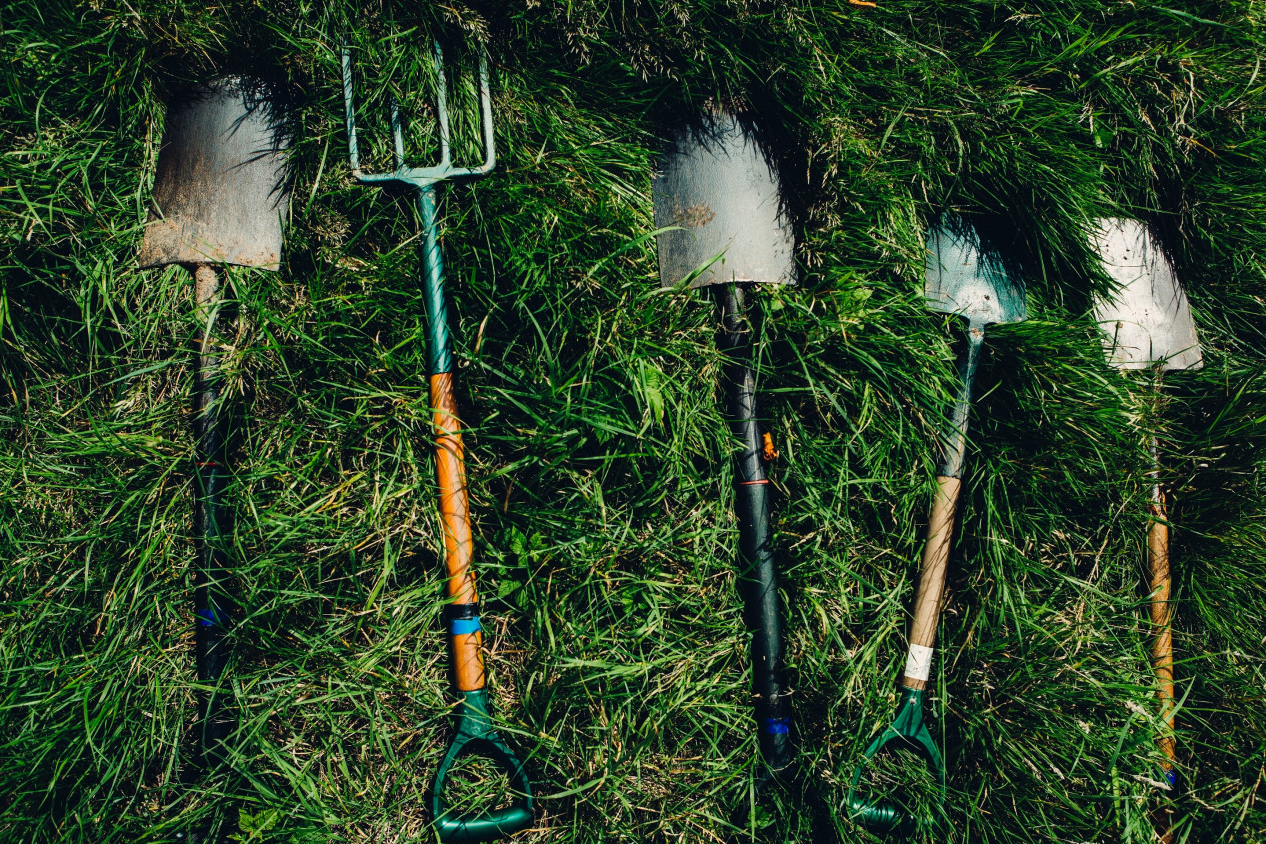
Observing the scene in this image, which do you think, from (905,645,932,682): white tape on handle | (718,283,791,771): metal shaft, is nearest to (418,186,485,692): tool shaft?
(718,283,791,771): metal shaft

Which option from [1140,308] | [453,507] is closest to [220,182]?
[453,507]

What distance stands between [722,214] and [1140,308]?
1393 mm

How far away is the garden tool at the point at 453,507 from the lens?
1648 millimetres

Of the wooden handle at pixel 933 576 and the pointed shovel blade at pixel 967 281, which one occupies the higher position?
the pointed shovel blade at pixel 967 281

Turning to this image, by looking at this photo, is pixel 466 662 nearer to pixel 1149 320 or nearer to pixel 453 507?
pixel 453 507

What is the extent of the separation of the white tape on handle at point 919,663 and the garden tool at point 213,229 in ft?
6.24

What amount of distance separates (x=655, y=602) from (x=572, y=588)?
242 mm

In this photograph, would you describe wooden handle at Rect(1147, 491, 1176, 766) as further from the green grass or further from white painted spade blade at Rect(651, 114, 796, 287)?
white painted spade blade at Rect(651, 114, 796, 287)

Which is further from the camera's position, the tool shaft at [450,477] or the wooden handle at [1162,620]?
the wooden handle at [1162,620]

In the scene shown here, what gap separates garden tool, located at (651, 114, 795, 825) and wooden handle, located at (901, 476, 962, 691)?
1.27 ft

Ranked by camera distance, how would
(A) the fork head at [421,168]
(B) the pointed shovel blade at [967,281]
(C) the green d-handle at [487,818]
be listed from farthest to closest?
1. (B) the pointed shovel blade at [967,281]
2. (A) the fork head at [421,168]
3. (C) the green d-handle at [487,818]

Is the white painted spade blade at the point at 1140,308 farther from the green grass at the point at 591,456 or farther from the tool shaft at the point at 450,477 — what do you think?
the tool shaft at the point at 450,477

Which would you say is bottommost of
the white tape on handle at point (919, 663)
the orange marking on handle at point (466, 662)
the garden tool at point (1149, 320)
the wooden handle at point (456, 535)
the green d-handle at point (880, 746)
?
the green d-handle at point (880, 746)

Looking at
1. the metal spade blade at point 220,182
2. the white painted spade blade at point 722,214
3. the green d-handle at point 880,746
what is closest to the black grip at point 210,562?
the metal spade blade at point 220,182
